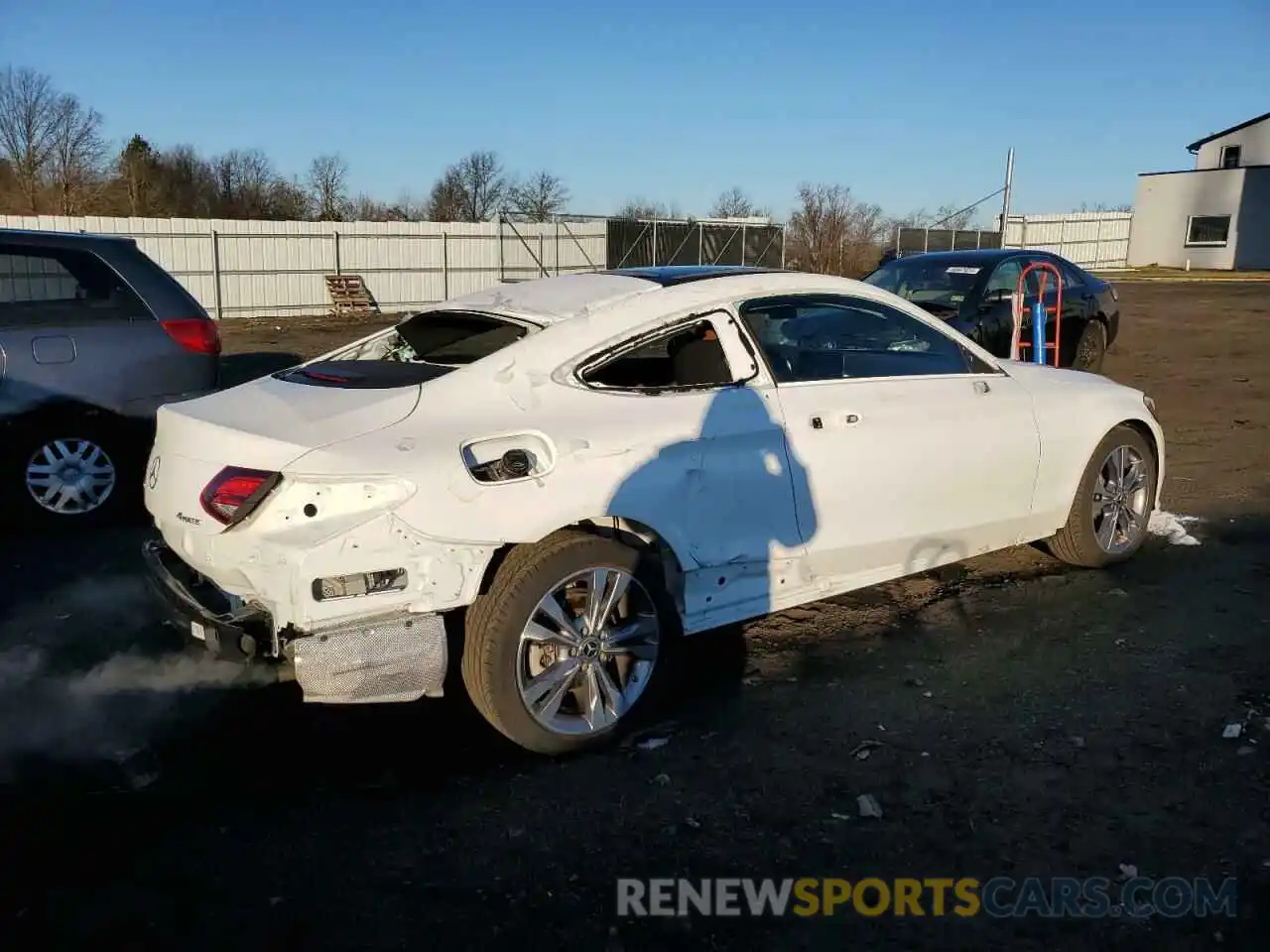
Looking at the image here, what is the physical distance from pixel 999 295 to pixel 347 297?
20.7 m

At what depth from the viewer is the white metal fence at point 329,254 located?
25.7 meters

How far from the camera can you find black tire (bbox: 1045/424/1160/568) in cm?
521

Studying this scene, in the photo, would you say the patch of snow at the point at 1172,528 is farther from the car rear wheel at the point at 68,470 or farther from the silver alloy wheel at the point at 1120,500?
the car rear wheel at the point at 68,470

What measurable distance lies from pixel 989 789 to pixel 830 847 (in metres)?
0.65

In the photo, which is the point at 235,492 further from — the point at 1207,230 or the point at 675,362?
the point at 1207,230

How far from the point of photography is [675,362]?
4082 mm

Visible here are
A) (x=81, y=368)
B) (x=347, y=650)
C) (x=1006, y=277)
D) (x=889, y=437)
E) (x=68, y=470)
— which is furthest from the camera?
(x=1006, y=277)

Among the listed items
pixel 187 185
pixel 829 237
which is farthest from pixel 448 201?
pixel 829 237

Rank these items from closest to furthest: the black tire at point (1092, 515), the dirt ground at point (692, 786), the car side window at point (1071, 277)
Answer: the dirt ground at point (692, 786) < the black tire at point (1092, 515) < the car side window at point (1071, 277)

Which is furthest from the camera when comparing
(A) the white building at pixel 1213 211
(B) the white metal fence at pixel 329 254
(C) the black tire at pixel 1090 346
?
(A) the white building at pixel 1213 211

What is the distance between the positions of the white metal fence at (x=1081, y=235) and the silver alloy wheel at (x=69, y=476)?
4004cm

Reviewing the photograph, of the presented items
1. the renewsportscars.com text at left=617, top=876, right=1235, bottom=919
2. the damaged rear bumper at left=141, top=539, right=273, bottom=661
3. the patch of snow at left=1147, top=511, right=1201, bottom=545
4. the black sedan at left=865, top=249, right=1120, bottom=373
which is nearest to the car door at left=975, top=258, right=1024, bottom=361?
the black sedan at left=865, top=249, right=1120, bottom=373

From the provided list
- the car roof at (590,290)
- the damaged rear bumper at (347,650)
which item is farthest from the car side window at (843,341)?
the damaged rear bumper at (347,650)

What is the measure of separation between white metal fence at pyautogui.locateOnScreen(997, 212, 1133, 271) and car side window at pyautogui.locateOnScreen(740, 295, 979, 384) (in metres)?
39.4
